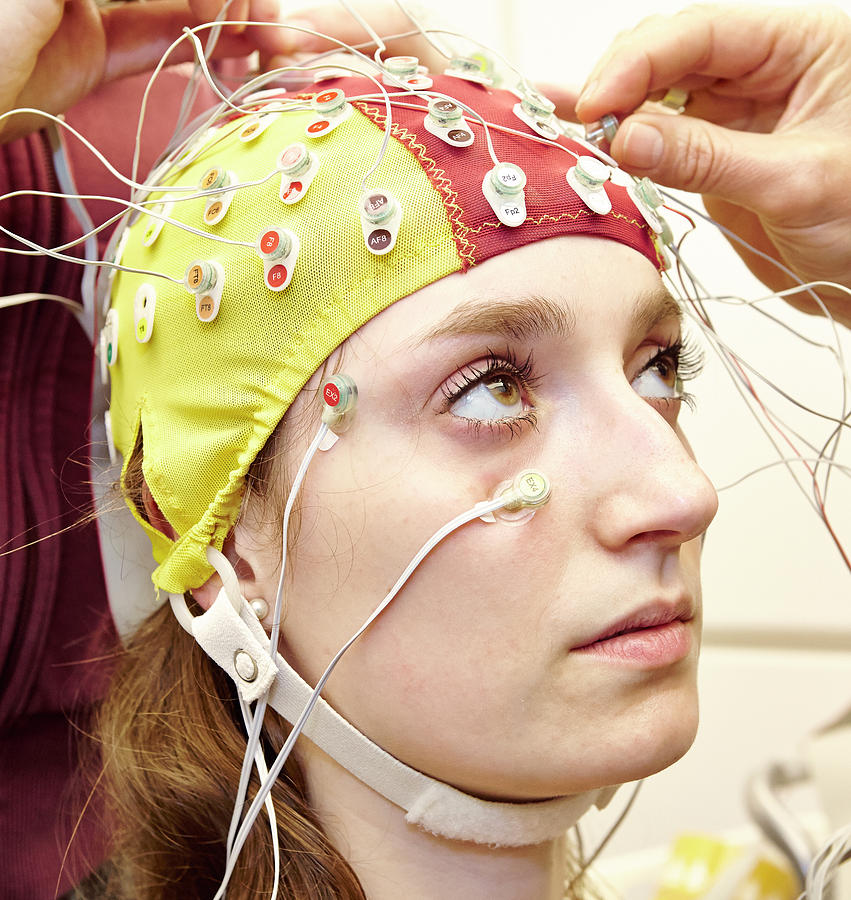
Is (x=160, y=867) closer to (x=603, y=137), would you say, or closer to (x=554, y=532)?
(x=554, y=532)

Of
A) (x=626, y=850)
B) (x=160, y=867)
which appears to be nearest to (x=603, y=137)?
(x=160, y=867)

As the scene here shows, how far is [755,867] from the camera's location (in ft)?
4.47

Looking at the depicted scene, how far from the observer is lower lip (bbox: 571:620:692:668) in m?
0.80

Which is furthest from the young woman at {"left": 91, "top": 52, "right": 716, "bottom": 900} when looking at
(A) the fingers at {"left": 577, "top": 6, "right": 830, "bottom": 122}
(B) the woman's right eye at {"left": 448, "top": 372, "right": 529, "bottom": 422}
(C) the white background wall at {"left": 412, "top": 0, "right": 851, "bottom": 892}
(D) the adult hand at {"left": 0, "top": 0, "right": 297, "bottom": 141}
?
(C) the white background wall at {"left": 412, "top": 0, "right": 851, "bottom": 892}

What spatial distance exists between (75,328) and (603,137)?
70 centimetres

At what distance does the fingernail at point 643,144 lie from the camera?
3.16 feet

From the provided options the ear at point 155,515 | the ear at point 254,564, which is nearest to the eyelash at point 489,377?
the ear at point 254,564

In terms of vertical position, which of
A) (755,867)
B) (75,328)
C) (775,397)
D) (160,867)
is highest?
(75,328)

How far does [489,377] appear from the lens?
0.83 m

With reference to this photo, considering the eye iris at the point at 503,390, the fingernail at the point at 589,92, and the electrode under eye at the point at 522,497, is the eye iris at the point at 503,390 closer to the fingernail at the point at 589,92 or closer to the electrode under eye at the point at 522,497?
the electrode under eye at the point at 522,497

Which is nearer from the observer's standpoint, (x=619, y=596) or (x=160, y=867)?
(x=619, y=596)

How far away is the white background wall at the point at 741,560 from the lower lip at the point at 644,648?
870 mm

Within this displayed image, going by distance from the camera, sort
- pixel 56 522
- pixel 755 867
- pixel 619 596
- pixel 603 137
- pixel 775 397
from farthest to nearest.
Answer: pixel 775 397 < pixel 755 867 < pixel 56 522 < pixel 603 137 < pixel 619 596

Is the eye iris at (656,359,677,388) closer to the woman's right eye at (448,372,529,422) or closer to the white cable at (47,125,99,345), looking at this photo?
the woman's right eye at (448,372,529,422)
